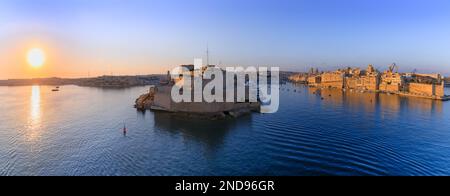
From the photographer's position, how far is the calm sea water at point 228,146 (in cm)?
989

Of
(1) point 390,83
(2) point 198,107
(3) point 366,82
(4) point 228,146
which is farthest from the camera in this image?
(3) point 366,82

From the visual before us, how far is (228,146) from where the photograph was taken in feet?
42.7

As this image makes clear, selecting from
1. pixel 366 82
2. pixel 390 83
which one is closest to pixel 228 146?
pixel 390 83

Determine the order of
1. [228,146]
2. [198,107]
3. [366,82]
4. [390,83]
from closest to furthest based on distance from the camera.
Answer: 1. [228,146]
2. [198,107]
3. [390,83]
4. [366,82]

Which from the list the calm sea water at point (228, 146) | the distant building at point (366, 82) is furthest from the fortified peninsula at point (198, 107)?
the distant building at point (366, 82)

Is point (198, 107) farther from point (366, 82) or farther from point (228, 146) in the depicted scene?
point (366, 82)

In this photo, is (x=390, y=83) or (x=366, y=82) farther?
(x=366, y=82)

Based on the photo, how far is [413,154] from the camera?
11.5m

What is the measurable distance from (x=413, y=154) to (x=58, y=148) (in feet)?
53.8

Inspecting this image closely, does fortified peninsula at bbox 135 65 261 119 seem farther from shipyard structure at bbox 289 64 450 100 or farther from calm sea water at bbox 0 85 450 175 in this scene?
shipyard structure at bbox 289 64 450 100

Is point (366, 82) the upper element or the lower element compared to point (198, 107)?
upper

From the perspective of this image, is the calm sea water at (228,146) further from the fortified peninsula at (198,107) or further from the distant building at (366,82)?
the distant building at (366,82)

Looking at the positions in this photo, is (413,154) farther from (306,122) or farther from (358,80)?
(358,80)
